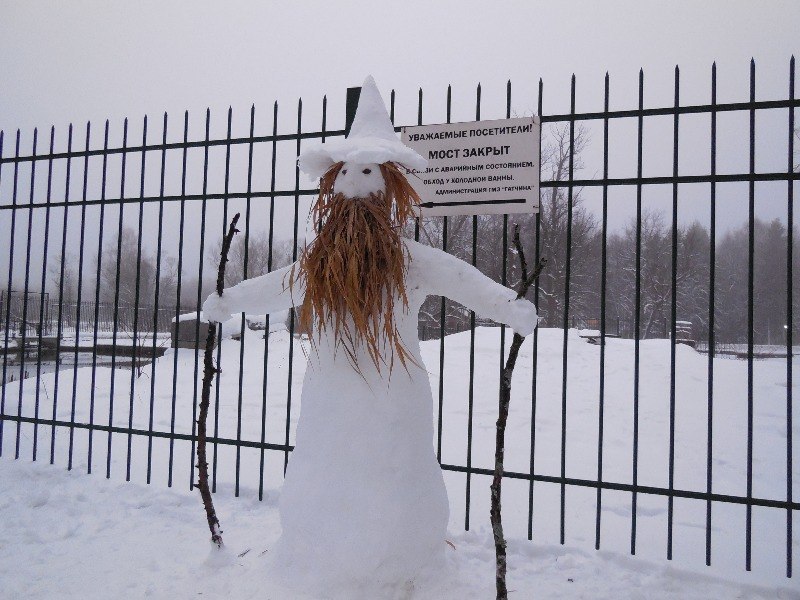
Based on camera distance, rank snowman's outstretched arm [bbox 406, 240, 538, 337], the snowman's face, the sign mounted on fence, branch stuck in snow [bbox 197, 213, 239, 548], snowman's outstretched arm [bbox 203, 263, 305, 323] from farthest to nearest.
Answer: the sign mounted on fence < snowman's outstretched arm [bbox 203, 263, 305, 323] < branch stuck in snow [bbox 197, 213, 239, 548] < the snowman's face < snowman's outstretched arm [bbox 406, 240, 538, 337]

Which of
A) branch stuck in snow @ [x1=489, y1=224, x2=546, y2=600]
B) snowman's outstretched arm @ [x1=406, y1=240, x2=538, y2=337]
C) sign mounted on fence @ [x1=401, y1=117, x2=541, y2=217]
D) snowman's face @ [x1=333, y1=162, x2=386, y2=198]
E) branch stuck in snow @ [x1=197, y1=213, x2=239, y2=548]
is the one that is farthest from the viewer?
sign mounted on fence @ [x1=401, y1=117, x2=541, y2=217]

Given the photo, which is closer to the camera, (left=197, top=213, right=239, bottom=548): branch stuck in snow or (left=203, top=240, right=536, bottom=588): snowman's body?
(left=203, top=240, right=536, bottom=588): snowman's body

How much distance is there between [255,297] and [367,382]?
29.0 inches

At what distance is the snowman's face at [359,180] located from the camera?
227 centimetres

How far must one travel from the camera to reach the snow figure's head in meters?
2.13

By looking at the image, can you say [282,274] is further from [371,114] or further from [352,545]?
[352,545]

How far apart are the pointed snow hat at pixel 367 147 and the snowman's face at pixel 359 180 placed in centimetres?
8

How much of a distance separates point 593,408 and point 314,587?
4.23 meters

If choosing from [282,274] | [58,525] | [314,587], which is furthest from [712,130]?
[58,525]

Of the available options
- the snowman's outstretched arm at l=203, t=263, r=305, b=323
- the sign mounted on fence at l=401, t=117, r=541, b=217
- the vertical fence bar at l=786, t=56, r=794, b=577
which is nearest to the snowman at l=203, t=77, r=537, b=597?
the snowman's outstretched arm at l=203, t=263, r=305, b=323

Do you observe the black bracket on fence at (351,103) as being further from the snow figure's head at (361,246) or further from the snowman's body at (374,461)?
the snowman's body at (374,461)

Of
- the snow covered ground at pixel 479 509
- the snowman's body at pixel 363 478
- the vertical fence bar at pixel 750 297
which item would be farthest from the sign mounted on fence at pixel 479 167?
the snow covered ground at pixel 479 509

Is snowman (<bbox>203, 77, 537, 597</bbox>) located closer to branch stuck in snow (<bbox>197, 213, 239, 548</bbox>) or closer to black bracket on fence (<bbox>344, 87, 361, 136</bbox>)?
branch stuck in snow (<bbox>197, 213, 239, 548</bbox>)

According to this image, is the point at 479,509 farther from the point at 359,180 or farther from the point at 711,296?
the point at 359,180
